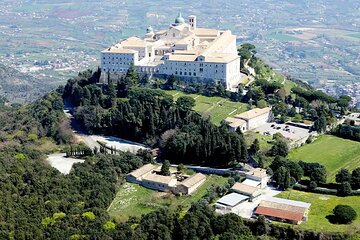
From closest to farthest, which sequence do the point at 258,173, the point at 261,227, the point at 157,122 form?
the point at 261,227, the point at 258,173, the point at 157,122

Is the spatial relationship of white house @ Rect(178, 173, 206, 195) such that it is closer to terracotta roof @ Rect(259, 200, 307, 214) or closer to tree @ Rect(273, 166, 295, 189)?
tree @ Rect(273, 166, 295, 189)

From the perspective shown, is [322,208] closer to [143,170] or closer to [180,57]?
[143,170]

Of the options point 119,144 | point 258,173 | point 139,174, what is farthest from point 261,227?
point 119,144

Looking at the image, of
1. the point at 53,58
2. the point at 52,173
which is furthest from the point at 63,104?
the point at 53,58

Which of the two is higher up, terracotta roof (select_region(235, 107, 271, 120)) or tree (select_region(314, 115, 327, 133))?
terracotta roof (select_region(235, 107, 271, 120))

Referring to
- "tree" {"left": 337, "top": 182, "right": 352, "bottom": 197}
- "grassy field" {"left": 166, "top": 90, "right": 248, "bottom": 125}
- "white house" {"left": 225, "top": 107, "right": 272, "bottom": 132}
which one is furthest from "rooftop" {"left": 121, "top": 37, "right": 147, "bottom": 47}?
"tree" {"left": 337, "top": 182, "right": 352, "bottom": 197}

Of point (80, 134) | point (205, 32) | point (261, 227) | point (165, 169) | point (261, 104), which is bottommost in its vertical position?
point (80, 134)
